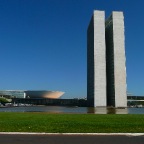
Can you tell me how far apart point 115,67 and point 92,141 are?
544 ft

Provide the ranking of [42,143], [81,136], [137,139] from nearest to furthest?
[42,143] < [137,139] < [81,136]

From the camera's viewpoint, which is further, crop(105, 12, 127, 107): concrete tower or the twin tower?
the twin tower

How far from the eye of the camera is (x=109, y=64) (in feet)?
634

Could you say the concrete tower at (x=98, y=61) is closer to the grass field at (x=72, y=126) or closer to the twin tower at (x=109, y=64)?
the twin tower at (x=109, y=64)

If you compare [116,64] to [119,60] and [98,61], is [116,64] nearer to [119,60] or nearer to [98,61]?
[119,60]

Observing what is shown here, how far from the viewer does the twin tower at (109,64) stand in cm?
17712

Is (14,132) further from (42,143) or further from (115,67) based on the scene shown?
(115,67)

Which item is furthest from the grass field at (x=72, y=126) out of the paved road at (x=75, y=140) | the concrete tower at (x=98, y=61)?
the concrete tower at (x=98, y=61)

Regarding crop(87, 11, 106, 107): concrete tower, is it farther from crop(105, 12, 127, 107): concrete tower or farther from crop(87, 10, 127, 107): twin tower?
crop(105, 12, 127, 107): concrete tower

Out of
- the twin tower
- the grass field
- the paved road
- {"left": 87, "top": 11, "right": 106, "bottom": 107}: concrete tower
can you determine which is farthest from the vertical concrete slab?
the paved road

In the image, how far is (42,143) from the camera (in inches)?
555

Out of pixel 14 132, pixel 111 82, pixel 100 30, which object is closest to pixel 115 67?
pixel 111 82

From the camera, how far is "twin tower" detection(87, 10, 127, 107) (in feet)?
581

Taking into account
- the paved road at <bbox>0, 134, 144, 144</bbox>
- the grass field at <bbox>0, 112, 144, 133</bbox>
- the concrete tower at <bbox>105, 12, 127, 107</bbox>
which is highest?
the concrete tower at <bbox>105, 12, 127, 107</bbox>
